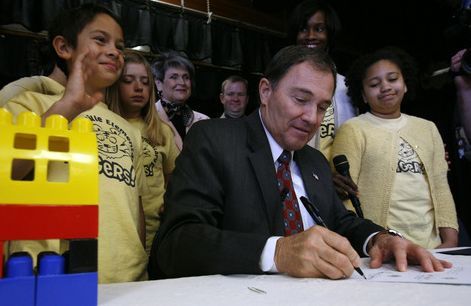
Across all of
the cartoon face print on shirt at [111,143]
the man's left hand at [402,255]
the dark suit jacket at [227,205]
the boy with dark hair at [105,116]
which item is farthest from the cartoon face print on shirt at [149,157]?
Answer: the man's left hand at [402,255]

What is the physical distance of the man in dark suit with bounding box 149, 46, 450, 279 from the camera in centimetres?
93

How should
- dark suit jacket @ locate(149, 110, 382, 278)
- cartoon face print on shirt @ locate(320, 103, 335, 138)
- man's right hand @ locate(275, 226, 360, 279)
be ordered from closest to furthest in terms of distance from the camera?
man's right hand @ locate(275, 226, 360, 279) < dark suit jacket @ locate(149, 110, 382, 278) < cartoon face print on shirt @ locate(320, 103, 335, 138)

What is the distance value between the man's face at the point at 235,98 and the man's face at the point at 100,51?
2078mm

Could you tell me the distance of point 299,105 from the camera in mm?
1442

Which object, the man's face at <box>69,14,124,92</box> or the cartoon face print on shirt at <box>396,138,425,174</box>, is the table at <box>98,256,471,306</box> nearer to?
the man's face at <box>69,14,124,92</box>

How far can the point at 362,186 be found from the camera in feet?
6.36

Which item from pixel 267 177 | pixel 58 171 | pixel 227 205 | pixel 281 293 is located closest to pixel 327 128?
pixel 267 177

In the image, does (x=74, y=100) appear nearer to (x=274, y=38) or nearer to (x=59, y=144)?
(x=59, y=144)

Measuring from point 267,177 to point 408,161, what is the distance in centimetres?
98

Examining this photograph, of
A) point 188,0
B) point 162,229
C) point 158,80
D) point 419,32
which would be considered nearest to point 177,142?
point 158,80

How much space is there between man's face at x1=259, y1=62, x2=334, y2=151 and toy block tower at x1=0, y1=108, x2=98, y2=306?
945 millimetres

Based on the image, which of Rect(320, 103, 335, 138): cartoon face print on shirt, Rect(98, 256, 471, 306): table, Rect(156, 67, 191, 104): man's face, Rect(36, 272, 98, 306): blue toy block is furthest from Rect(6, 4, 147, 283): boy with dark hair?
Rect(156, 67, 191, 104): man's face

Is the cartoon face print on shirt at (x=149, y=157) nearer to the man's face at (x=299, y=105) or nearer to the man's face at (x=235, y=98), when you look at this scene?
the man's face at (x=299, y=105)

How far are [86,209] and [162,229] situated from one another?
24.0 inches
